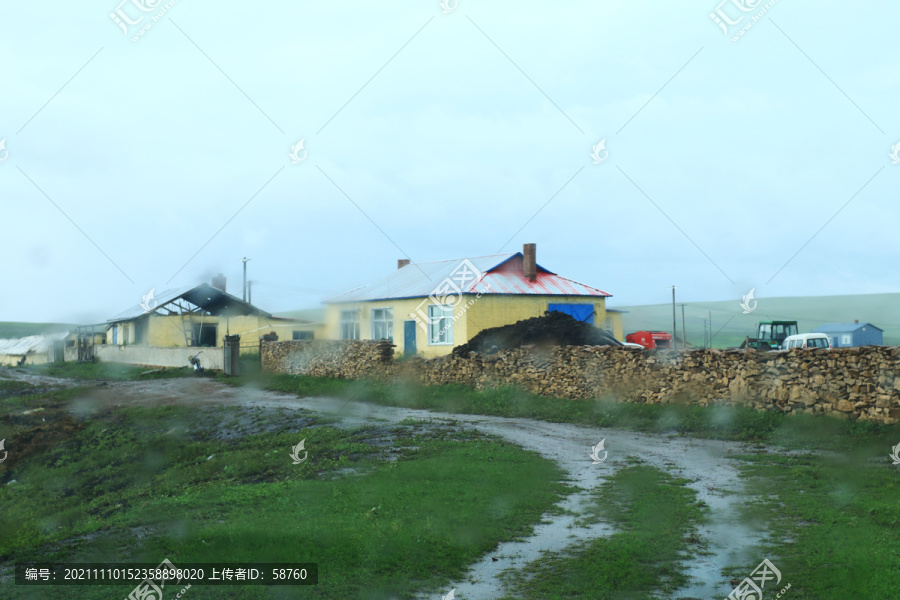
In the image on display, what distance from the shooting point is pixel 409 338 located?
1442 inches

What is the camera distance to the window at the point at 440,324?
112 ft

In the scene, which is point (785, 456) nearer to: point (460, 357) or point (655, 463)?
point (655, 463)

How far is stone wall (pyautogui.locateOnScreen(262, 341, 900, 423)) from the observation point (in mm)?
15031

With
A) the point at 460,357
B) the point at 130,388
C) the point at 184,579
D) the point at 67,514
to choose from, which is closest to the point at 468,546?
the point at 184,579

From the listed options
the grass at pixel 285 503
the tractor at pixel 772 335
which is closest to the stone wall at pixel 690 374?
the grass at pixel 285 503

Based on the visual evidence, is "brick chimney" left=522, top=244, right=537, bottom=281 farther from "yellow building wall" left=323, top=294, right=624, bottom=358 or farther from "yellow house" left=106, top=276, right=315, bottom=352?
"yellow house" left=106, top=276, right=315, bottom=352

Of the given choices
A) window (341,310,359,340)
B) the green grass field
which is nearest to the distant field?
window (341,310,359,340)

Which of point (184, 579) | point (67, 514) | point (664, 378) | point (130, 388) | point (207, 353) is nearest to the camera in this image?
point (184, 579)

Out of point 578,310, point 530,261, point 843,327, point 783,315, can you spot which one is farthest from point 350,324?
point 783,315

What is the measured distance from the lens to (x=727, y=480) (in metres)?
11.6

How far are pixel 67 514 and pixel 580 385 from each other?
14.4 metres

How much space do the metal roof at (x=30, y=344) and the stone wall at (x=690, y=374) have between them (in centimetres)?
4289

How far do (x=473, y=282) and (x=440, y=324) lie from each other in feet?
8.63

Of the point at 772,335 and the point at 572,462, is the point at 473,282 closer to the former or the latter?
the point at 772,335
